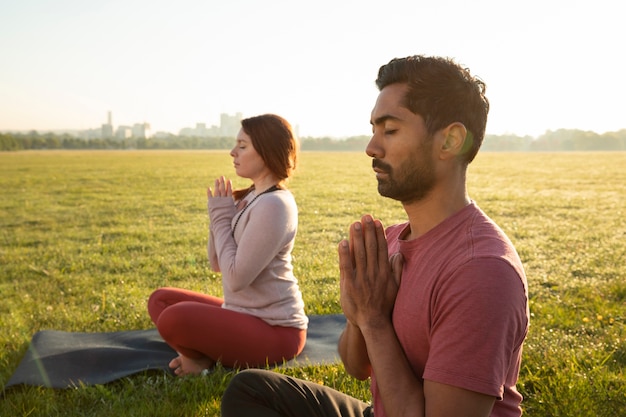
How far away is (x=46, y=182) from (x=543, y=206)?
912 inches

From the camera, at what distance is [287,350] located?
17.2 ft

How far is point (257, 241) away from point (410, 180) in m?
2.57

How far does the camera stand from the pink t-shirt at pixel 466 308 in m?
2.01

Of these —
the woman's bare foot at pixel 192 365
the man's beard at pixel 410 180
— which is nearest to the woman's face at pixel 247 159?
the woman's bare foot at pixel 192 365

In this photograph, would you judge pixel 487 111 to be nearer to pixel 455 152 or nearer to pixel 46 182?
pixel 455 152

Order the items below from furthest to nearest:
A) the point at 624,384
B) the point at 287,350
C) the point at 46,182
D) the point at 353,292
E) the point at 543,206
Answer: the point at 46,182, the point at 543,206, the point at 287,350, the point at 624,384, the point at 353,292

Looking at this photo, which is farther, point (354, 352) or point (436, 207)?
point (354, 352)

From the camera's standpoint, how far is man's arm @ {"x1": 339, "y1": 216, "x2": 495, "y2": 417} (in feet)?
7.32

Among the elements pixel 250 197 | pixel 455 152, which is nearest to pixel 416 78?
pixel 455 152

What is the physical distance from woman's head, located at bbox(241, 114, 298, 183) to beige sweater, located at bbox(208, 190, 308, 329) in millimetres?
217

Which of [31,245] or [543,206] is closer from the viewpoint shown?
[31,245]

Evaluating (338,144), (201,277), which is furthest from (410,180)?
(338,144)

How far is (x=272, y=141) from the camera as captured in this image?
5086mm

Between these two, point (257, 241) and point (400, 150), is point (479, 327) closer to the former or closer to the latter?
point (400, 150)
